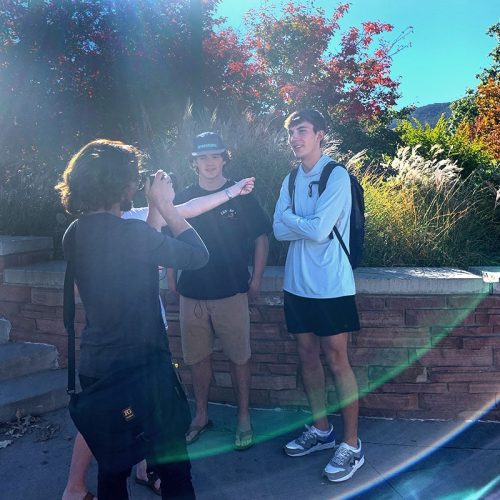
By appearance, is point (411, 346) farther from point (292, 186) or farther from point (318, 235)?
point (292, 186)

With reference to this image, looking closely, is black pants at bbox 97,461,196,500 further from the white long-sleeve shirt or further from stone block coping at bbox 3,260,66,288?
stone block coping at bbox 3,260,66,288

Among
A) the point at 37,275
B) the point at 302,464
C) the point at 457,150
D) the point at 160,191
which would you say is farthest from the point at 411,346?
the point at 457,150

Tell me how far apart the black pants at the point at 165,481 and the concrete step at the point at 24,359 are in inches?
85.1

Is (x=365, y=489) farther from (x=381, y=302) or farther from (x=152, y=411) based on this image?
(x=152, y=411)

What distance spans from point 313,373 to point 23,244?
2.67 m

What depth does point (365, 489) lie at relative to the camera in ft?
9.76

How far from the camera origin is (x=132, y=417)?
6.99ft

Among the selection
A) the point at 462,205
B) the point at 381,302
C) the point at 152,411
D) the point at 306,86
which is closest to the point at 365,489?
the point at 381,302

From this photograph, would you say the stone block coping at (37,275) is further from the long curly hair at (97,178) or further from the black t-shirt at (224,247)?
the long curly hair at (97,178)

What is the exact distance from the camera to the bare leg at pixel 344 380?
10.1ft

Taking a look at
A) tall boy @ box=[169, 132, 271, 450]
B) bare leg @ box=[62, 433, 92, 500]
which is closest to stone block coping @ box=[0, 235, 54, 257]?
tall boy @ box=[169, 132, 271, 450]

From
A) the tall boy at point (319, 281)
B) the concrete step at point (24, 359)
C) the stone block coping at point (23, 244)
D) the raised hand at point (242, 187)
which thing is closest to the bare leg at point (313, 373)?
the tall boy at point (319, 281)

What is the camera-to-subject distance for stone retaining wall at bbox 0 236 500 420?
12.0 ft

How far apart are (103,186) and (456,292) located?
2.51m
